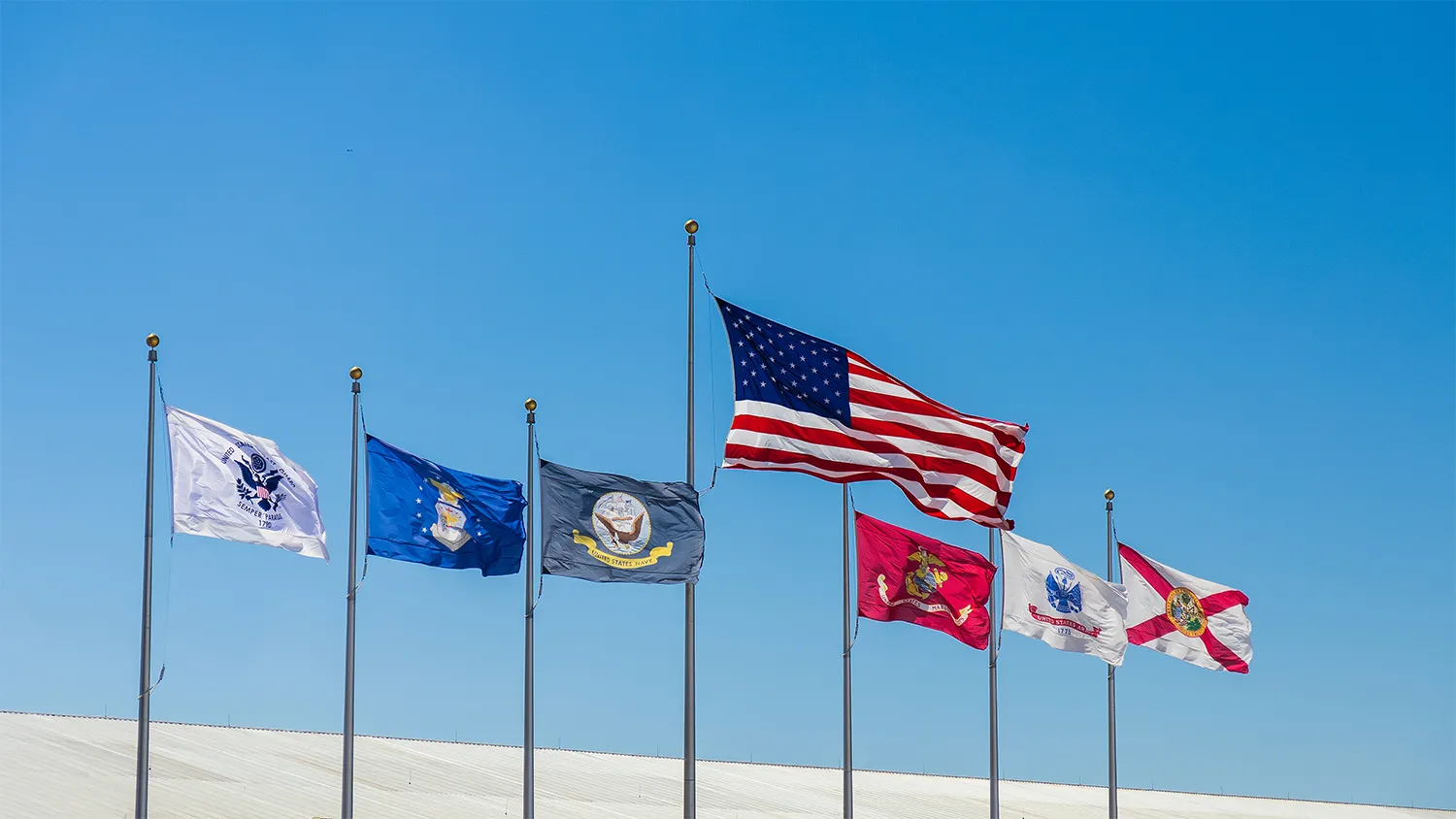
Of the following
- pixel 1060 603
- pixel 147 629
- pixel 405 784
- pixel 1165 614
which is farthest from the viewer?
pixel 405 784

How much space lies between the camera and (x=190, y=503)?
96.0ft

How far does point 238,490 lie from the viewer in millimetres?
30062

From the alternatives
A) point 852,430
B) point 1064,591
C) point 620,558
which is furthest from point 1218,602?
point 620,558

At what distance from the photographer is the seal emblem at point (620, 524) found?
30.7 m

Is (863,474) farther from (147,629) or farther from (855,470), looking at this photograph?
(147,629)

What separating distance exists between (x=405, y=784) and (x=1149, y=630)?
23.1 metres

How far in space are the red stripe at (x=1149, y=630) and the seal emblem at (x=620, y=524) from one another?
17.5 meters

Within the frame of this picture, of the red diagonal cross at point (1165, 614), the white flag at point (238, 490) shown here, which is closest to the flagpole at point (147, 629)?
the white flag at point (238, 490)

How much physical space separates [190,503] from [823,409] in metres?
10.6

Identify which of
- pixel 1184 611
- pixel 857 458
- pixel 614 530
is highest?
pixel 857 458

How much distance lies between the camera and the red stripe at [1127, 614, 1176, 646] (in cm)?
4394

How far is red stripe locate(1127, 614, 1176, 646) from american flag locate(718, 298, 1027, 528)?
39.9 ft

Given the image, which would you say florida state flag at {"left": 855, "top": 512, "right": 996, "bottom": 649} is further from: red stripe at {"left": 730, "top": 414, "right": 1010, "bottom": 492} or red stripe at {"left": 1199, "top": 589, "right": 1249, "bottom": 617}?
red stripe at {"left": 1199, "top": 589, "right": 1249, "bottom": 617}

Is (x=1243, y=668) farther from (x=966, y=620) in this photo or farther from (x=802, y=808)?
(x=802, y=808)
